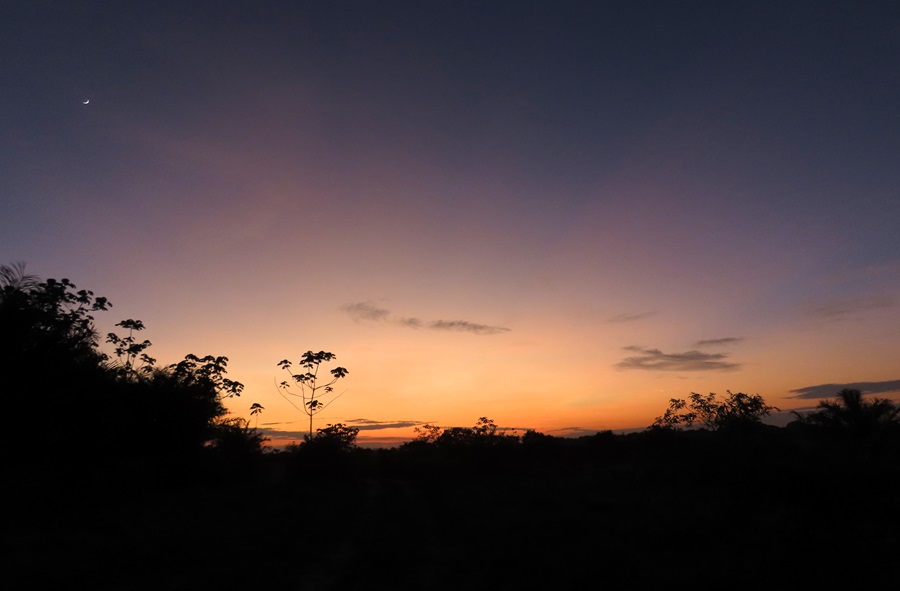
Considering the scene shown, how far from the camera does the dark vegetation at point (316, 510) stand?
12.9 meters

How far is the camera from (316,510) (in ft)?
72.6

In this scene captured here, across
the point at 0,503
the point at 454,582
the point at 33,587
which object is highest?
the point at 0,503

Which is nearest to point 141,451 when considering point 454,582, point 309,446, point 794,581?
point 309,446

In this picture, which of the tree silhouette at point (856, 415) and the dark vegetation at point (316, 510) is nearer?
the dark vegetation at point (316, 510)

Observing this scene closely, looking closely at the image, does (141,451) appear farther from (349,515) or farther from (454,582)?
(454,582)

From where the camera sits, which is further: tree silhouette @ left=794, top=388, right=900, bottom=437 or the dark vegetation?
tree silhouette @ left=794, top=388, right=900, bottom=437

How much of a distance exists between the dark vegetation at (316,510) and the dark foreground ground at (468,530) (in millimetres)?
85

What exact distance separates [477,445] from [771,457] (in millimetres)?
Answer: 23023

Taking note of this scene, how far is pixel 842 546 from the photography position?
48.2 ft

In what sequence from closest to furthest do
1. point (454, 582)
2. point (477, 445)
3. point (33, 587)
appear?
point (33, 587) < point (454, 582) < point (477, 445)

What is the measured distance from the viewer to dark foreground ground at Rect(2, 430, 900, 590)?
12547 mm

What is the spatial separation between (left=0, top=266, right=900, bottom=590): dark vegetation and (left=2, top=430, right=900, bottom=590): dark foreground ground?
0.08 meters

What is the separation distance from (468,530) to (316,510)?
21.6 feet

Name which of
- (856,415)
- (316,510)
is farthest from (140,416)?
(856,415)
